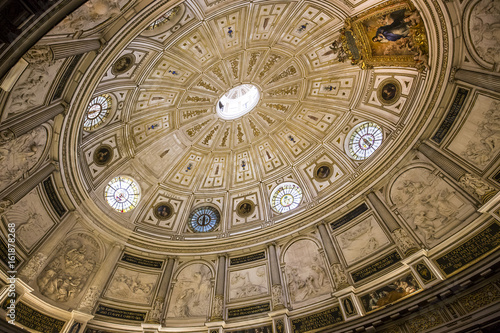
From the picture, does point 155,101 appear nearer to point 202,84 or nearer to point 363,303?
point 202,84

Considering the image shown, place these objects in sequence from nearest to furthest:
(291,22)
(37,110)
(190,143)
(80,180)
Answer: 1. (37,110)
2. (80,180)
3. (291,22)
4. (190,143)

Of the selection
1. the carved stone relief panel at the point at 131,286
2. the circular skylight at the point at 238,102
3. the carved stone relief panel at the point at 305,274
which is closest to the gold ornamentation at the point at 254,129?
the circular skylight at the point at 238,102

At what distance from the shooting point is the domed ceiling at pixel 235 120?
18188mm

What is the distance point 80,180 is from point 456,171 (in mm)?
20412

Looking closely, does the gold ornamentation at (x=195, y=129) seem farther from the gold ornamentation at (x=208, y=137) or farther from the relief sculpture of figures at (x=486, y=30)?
the relief sculpture of figures at (x=486, y=30)

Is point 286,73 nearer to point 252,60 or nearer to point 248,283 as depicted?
point 252,60

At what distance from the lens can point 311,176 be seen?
2345cm

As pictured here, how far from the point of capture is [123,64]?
56.1ft

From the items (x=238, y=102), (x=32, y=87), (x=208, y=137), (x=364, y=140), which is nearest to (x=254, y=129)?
(x=238, y=102)

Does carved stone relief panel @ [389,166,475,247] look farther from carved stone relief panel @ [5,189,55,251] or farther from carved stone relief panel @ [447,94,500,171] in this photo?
carved stone relief panel @ [5,189,55,251]

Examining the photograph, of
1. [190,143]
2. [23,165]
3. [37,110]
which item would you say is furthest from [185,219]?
[37,110]

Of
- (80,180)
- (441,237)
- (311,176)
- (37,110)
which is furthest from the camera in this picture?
(311,176)

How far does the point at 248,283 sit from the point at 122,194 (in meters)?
11.1

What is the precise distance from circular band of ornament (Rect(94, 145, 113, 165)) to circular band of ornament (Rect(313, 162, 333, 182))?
15016mm
